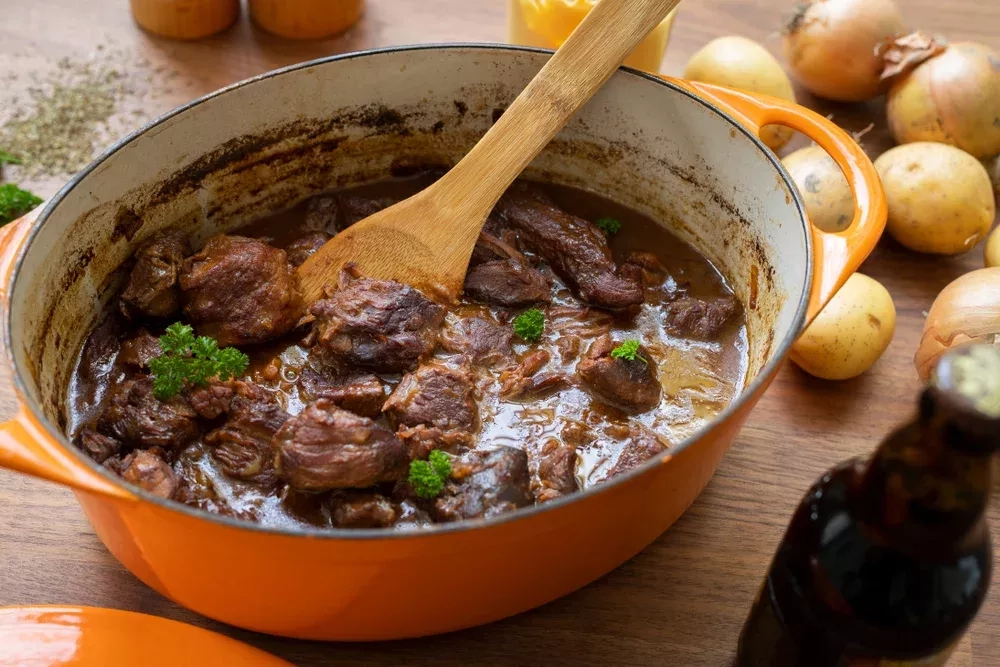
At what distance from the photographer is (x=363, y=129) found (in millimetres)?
2939

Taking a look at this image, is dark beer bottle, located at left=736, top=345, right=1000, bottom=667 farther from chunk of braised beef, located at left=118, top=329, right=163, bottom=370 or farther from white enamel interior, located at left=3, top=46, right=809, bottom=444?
chunk of braised beef, located at left=118, top=329, right=163, bottom=370

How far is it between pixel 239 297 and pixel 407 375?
51 centimetres

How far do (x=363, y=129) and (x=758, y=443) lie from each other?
148 cm

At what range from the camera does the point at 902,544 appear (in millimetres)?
1579

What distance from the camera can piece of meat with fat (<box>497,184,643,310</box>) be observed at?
2.70 meters

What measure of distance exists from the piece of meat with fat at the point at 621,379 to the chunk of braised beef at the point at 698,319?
210 mm

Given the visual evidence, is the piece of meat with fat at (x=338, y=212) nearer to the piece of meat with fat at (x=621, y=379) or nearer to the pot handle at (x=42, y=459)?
the piece of meat with fat at (x=621, y=379)

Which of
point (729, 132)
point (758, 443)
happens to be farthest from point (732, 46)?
point (758, 443)

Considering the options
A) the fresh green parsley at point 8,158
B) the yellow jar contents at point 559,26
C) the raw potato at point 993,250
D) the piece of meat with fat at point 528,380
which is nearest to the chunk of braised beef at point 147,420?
the piece of meat with fat at point 528,380

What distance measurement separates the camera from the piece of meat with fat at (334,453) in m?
2.14

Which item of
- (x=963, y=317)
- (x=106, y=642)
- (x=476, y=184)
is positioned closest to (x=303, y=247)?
(x=476, y=184)

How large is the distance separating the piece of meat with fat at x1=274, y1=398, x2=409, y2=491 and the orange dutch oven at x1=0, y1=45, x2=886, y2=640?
318 mm

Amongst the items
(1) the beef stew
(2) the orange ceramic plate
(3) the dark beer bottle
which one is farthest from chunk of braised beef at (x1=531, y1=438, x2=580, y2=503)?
(2) the orange ceramic plate

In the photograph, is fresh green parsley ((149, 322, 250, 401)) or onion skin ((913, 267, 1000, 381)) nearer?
fresh green parsley ((149, 322, 250, 401))
